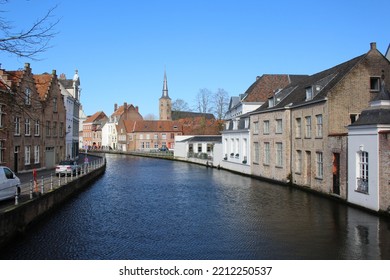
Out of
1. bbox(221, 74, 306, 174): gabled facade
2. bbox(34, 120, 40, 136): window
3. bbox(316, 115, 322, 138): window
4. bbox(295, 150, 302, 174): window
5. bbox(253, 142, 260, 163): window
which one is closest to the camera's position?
bbox(316, 115, 322, 138): window

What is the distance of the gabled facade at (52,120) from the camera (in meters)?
34.5

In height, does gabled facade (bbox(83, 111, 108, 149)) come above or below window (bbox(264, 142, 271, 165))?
above

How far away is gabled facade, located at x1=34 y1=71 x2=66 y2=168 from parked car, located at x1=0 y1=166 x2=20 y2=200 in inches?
687

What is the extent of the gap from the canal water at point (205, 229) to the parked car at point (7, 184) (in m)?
1.65

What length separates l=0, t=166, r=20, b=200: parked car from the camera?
14545 millimetres

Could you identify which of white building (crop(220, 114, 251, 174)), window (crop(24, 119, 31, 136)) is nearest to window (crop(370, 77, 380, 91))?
white building (crop(220, 114, 251, 174))

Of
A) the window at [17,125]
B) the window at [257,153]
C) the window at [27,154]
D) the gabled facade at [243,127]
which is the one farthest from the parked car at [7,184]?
the gabled facade at [243,127]

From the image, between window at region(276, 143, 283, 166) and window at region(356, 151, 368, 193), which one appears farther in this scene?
window at region(276, 143, 283, 166)

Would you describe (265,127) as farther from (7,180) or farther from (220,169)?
(7,180)

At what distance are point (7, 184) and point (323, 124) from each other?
1625 cm

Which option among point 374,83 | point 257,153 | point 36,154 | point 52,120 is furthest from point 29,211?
point 52,120

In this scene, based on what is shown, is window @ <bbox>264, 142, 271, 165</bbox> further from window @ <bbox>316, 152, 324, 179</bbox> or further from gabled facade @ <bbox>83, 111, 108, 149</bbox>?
gabled facade @ <bbox>83, 111, 108, 149</bbox>

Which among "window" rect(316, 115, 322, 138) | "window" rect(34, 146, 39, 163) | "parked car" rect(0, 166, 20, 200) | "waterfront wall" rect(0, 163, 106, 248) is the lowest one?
"waterfront wall" rect(0, 163, 106, 248)

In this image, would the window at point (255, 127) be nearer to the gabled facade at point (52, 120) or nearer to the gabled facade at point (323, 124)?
the gabled facade at point (323, 124)
